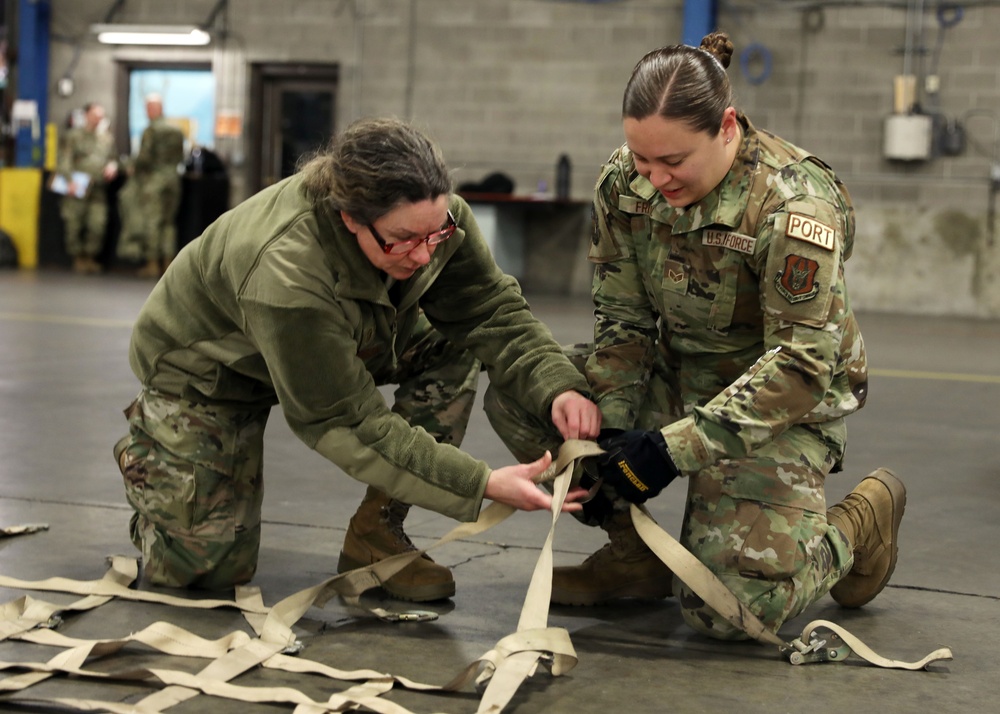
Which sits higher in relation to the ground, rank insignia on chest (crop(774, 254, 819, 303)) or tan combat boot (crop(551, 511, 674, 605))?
rank insignia on chest (crop(774, 254, 819, 303))

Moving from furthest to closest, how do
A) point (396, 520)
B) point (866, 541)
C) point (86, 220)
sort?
point (86, 220)
point (396, 520)
point (866, 541)

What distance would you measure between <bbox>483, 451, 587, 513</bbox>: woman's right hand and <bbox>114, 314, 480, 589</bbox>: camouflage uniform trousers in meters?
0.50

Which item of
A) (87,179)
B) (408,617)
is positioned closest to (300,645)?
(408,617)

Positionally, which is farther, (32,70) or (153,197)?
(32,70)

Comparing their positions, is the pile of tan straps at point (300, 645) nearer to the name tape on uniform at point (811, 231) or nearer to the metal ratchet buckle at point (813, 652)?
the metal ratchet buckle at point (813, 652)

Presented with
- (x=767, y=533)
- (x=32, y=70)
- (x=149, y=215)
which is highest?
(x=32, y=70)

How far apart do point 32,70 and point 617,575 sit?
1238 centimetres

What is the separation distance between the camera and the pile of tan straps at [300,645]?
77.2 inches

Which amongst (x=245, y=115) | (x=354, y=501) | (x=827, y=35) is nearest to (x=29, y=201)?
(x=245, y=115)

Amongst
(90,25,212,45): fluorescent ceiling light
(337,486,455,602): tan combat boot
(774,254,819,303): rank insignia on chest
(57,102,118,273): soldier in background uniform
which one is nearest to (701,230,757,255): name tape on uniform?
(774,254,819,303): rank insignia on chest

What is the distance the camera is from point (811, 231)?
2254 mm

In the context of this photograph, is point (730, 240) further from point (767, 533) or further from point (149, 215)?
point (149, 215)

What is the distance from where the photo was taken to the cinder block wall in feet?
34.9

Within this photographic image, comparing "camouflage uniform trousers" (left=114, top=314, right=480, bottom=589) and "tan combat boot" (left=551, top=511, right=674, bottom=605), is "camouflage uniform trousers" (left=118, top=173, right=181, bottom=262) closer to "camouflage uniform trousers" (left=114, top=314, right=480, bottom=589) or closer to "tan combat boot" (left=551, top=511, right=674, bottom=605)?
"camouflage uniform trousers" (left=114, top=314, right=480, bottom=589)
